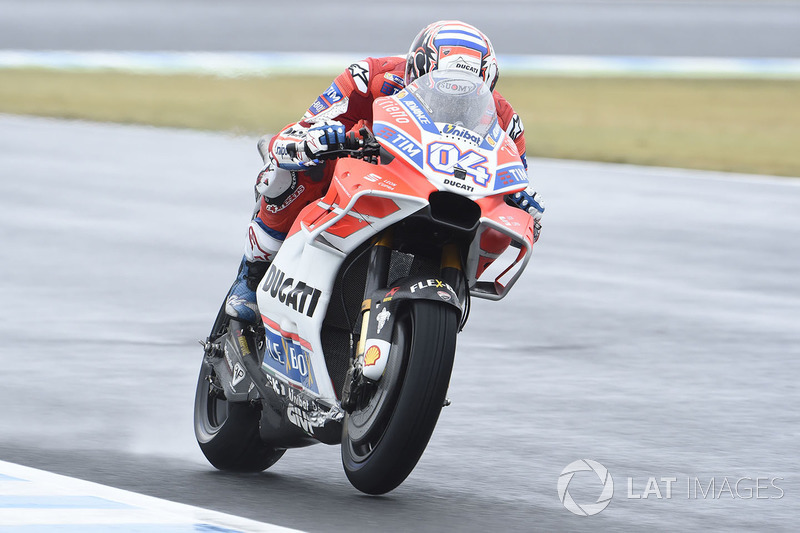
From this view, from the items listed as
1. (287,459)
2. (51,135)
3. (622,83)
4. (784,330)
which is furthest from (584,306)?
(622,83)

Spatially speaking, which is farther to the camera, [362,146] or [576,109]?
[576,109]

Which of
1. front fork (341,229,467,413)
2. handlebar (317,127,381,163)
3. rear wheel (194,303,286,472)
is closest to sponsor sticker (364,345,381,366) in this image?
front fork (341,229,467,413)

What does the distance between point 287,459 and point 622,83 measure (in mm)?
16573

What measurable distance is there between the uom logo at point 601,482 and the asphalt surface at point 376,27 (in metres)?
17.1

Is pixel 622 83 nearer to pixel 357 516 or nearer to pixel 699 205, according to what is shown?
pixel 699 205

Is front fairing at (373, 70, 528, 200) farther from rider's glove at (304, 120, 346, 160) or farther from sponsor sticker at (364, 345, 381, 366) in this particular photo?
sponsor sticker at (364, 345, 381, 366)

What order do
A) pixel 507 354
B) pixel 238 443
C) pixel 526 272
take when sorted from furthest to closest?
pixel 526 272, pixel 507 354, pixel 238 443

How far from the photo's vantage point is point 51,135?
16.1 m

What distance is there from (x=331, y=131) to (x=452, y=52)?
1.62 ft

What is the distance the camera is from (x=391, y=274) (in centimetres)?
484

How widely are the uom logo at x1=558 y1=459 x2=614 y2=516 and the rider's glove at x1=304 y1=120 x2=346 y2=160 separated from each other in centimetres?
149

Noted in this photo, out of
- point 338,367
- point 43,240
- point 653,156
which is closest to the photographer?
point 338,367

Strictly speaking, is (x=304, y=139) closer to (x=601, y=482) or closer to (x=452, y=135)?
(x=452, y=135)

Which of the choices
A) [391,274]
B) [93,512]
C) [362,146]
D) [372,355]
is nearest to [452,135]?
[362,146]
